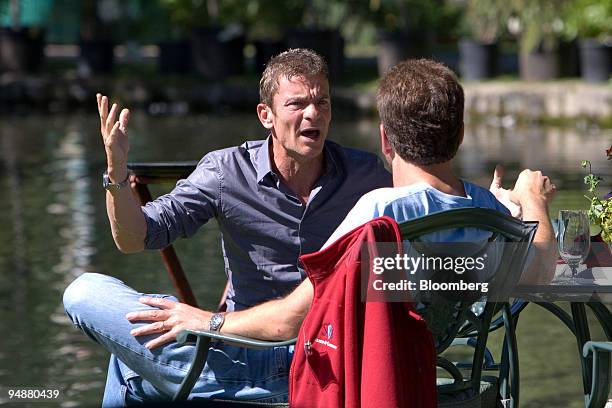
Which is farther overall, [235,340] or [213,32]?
[213,32]

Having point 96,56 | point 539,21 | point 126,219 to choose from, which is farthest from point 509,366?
point 96,56

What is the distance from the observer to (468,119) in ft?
60.4

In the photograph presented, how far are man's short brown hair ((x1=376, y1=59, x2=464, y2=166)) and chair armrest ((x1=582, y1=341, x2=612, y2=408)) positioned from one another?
0.66m

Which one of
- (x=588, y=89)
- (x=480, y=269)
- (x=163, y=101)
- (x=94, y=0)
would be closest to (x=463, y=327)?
(x=480, y=269)

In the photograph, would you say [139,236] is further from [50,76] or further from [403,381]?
[50,76]

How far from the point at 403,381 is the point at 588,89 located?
1456 centimetres

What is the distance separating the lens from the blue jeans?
3469mm

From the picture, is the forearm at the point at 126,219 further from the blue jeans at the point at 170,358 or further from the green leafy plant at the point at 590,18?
the green leafy plant at the point at 590,18

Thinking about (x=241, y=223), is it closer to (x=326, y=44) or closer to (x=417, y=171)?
(x=417, y=171)

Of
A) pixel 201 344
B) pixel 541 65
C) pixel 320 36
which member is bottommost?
pixel 201 344

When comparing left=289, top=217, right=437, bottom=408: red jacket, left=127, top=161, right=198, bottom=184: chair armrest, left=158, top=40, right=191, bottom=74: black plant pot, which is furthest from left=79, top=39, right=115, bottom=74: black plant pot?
left=289, top=217, right=437, bottom=408: red jacket

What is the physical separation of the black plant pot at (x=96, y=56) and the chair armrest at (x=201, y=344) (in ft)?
67.1

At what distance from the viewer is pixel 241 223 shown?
12.2 ft

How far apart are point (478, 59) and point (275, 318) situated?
16929 mm
